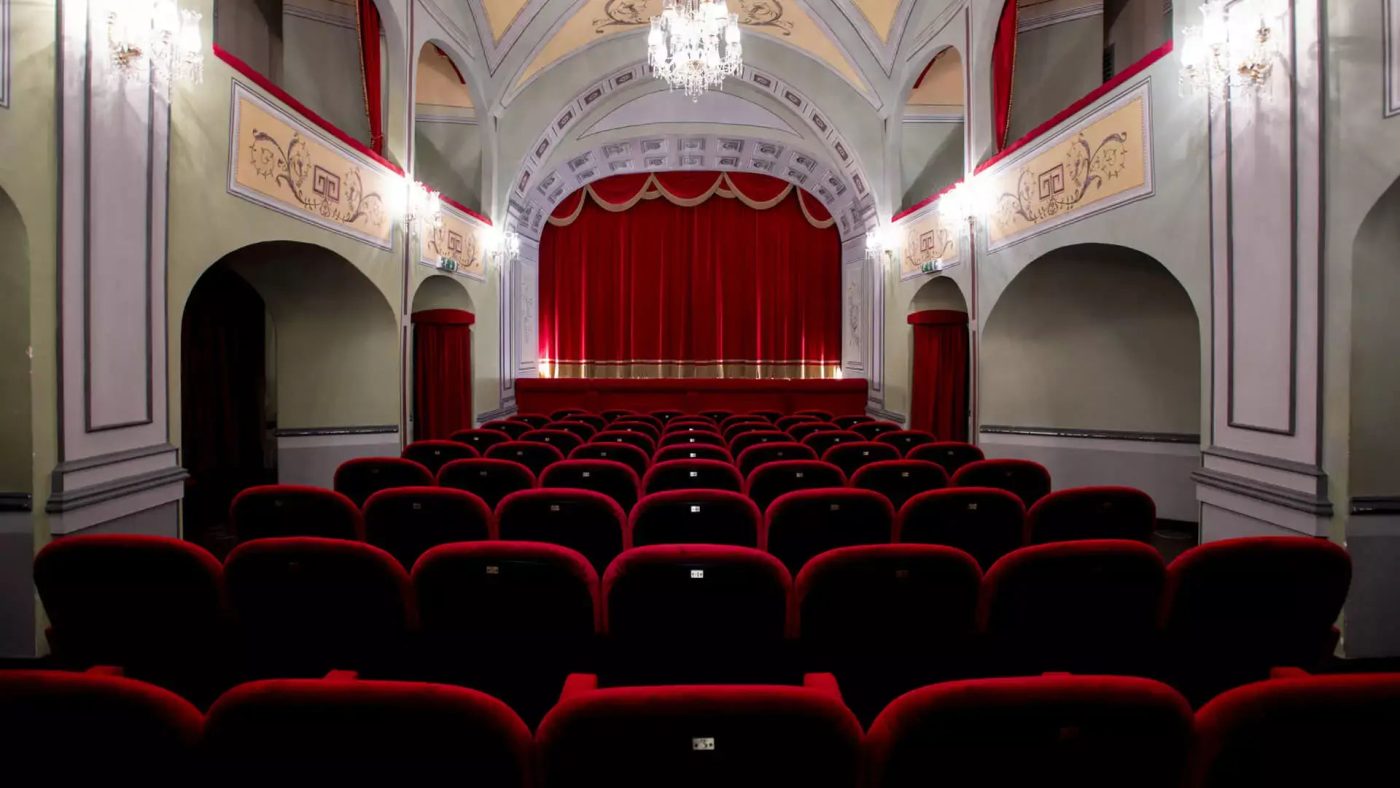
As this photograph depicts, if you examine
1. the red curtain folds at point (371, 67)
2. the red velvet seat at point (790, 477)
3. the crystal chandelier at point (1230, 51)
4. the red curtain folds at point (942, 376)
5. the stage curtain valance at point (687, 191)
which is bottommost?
the red velvet seat at point (790, 477)

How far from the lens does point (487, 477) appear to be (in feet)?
12.5

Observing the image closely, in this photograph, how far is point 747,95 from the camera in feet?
39.2

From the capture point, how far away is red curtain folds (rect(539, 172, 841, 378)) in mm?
15305

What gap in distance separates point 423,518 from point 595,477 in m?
1.01

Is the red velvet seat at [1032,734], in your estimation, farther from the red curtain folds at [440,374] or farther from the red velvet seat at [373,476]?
the red curtain folds at [440,374]

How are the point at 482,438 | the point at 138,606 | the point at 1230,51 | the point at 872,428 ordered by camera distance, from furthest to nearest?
1. the point at 872,428
2. the point at 482,438
3. the point at 1230,51
4. the point at 138,606

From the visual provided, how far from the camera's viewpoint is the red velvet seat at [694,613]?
5.90ft

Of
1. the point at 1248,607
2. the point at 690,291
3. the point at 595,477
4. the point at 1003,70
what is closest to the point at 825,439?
the point at 595,477

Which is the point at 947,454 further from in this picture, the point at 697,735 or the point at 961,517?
the point at 697,735

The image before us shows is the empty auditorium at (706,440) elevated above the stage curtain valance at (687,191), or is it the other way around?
the stage curtain valance at (687,191)

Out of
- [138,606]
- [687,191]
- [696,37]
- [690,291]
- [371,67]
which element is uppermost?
[687,191]

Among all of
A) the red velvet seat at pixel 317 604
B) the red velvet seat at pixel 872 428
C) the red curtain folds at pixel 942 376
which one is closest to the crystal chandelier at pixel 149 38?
the red velvet seat at pixel 317 604

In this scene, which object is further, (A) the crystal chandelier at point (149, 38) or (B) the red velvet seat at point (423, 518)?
(A) the crystal chandelier at point (149, 38)

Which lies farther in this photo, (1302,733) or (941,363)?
(941,363)
